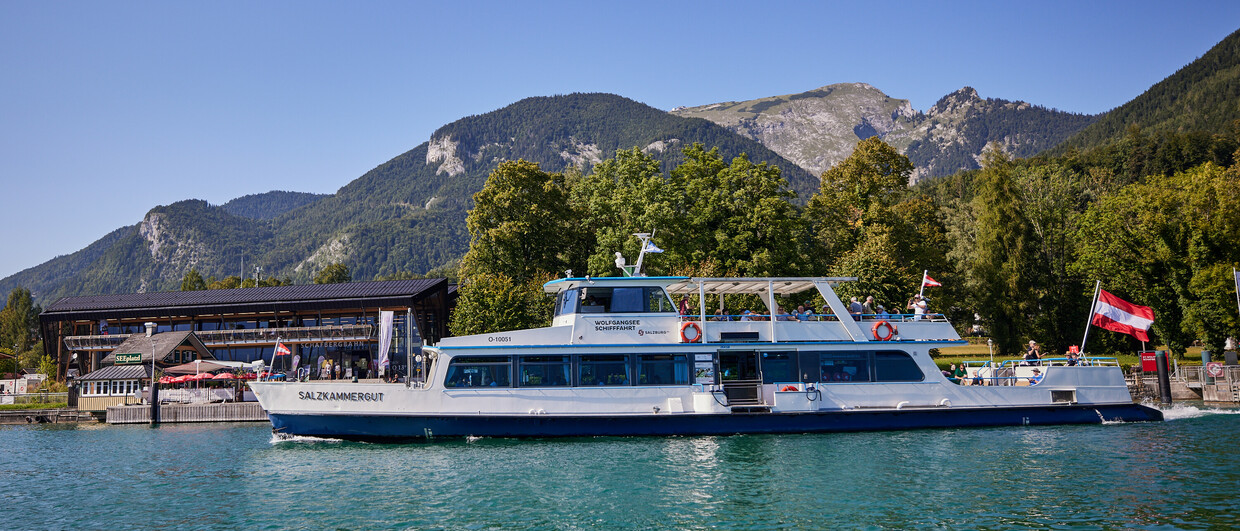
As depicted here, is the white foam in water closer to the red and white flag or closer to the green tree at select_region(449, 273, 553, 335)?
the green tree at select_region(449, 273, 553, 335)

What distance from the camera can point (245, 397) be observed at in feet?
121

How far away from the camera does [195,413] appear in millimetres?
34594

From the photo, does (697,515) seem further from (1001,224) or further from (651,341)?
(1001,224)

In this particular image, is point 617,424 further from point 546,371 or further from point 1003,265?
point 1003,265

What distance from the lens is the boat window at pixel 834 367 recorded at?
22766 millimetres

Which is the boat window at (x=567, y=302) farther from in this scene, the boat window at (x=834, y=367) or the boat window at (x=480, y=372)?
the boat window at (x=834, y=367)

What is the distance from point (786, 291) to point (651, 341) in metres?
4.73

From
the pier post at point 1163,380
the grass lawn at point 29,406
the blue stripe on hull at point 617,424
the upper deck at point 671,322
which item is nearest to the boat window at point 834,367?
→ the upper deck at point 671,322

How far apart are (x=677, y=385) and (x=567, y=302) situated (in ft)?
12.4

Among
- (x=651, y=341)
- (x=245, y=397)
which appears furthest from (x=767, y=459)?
(x=245, y=397)

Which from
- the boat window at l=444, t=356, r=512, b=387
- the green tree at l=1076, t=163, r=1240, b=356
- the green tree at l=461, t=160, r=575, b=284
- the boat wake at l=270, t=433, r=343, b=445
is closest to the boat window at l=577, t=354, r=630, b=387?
the boat window at l=444, t=356, r=512, b=387

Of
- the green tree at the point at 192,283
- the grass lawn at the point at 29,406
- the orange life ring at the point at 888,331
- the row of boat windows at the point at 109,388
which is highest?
the green tree at the point at 192,283

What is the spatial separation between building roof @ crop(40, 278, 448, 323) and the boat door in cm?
2717

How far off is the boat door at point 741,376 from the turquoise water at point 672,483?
44.2 inches
